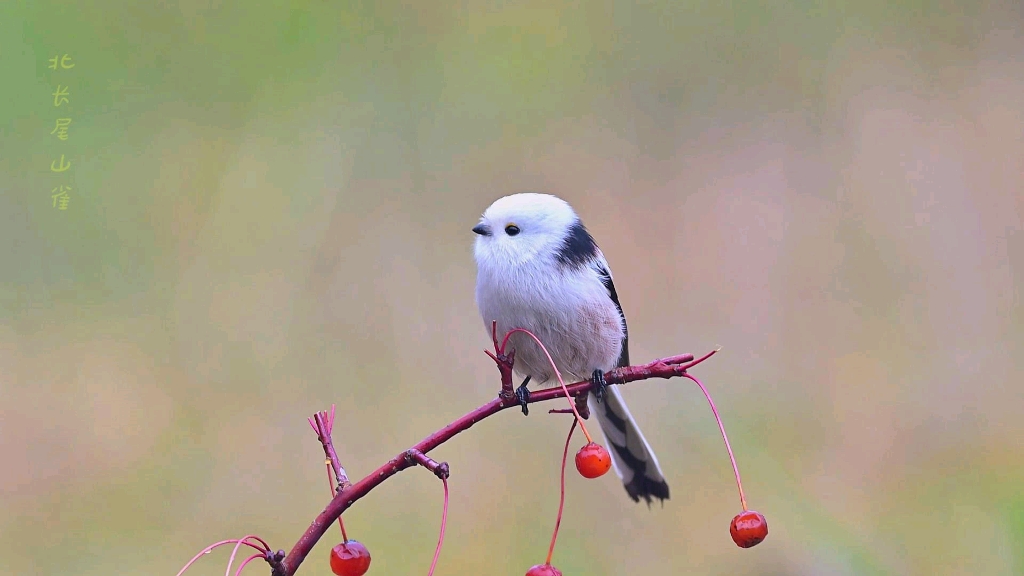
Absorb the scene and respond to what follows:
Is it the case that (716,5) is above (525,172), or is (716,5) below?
above

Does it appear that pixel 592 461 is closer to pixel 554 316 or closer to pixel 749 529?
pixel 749 529

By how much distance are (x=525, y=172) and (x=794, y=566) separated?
62.2 inches

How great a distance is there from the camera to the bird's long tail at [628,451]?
5.74ft

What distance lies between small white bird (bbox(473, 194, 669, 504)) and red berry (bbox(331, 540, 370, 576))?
1.81 feet

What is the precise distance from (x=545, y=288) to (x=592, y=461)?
0.49 metres

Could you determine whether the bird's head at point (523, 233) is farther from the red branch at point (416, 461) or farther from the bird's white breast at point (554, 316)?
the red branch at point (416, 461)

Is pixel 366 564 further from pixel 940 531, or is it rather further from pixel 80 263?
pixel 80 263

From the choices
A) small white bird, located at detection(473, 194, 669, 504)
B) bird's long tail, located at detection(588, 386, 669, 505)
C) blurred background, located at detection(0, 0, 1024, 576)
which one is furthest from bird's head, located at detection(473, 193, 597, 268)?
blurred background, located at detection(0, 0, 1024, 576)

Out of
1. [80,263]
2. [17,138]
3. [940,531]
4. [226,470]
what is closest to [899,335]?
[940,531]

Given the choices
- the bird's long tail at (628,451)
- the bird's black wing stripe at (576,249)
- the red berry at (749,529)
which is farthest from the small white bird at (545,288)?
the red berry at (749,529)

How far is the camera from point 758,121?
3.27 m

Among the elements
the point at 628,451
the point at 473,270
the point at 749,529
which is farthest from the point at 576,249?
the point at 473,270

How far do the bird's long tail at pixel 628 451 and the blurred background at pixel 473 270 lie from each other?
649 millimetres

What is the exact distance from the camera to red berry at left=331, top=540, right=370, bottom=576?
93 centimetres
